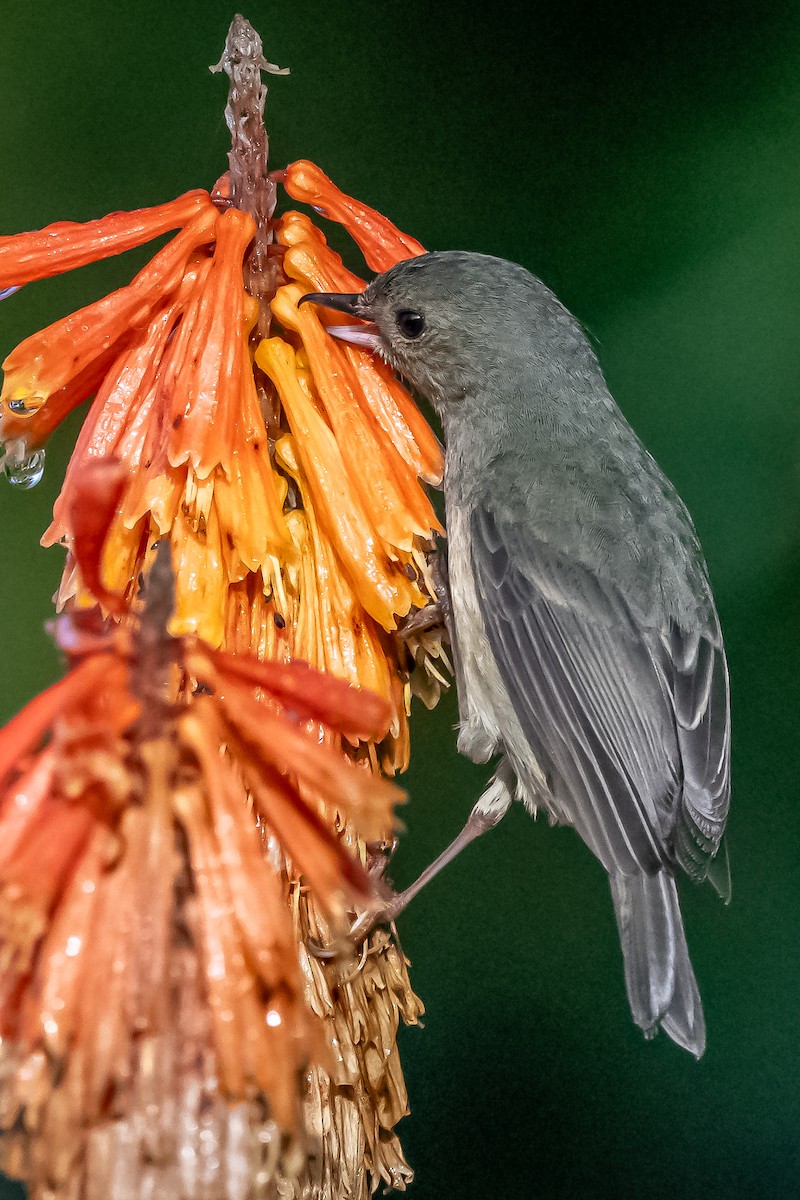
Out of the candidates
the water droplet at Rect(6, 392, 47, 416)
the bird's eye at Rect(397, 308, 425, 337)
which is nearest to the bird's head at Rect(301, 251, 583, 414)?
the bird's eye at Rect(397, 308, 425, 337)

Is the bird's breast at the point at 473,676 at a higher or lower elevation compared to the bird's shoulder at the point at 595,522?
lower

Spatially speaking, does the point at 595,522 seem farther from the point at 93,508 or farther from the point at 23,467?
the point at 93,508

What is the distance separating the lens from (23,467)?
2.53 feet

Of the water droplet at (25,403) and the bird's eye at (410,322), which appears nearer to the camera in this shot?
the water droplet at (25,403)

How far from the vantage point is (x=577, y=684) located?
1.00 m

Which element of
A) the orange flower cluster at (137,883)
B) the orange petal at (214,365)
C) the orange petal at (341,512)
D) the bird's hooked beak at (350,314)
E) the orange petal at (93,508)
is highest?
the bird's hooked beak at (350,314)

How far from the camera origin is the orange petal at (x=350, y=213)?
83 cm

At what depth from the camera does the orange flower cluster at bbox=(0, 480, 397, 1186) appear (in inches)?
17.6

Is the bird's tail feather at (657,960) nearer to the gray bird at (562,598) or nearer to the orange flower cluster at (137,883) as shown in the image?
the gray bird at (562,598)

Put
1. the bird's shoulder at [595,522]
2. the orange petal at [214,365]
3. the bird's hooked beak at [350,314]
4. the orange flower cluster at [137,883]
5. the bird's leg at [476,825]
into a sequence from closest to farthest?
the orange flower cluster at [137,883] → the orange petal at [214,365] → the bird's hooked beak at [350,314] → the bird's leg at [476,825] → the bird's shoulder at [595,522]

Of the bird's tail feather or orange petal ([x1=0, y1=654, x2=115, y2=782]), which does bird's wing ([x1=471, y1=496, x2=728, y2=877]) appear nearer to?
the bird's tail feather

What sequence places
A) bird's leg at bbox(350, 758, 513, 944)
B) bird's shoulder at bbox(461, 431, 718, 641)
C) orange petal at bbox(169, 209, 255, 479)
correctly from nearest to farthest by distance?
orange petal at bbox(169, 209, 255, 479) < bird's leg at bbox(350, 758, 513, 944) < bird's shoulder at bbox(461, 431, 718, 641)

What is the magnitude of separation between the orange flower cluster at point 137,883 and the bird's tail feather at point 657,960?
443mm

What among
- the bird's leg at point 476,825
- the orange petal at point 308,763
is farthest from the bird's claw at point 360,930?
the orange petal at point 308,763
